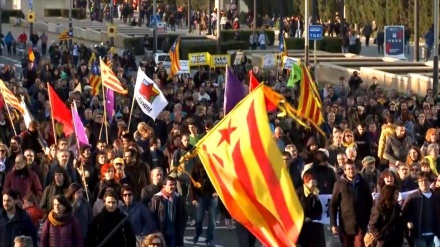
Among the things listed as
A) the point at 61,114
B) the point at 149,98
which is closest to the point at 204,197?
the point at 61,114

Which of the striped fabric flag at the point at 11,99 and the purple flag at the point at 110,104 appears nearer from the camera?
the striped fabric flag at the point at 11,99

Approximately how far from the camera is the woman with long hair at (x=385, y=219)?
42.5 feet

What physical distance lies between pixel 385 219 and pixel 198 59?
22.1m

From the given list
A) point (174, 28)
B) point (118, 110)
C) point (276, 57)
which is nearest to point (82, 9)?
point (174, 28)

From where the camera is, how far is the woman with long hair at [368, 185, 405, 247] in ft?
42.5

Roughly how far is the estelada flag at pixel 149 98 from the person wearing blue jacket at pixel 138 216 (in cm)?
716

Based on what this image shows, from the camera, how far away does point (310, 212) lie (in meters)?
13.4

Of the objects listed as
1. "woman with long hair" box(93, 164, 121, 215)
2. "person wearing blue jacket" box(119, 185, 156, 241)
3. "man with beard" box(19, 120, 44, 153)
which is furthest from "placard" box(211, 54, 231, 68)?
"person wearing blue jacket" box(119, 185, 156, 241)

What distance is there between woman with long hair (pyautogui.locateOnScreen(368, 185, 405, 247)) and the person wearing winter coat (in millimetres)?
2314

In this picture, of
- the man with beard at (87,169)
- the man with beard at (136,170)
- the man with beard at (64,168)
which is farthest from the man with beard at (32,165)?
the man with beard at (136,170)

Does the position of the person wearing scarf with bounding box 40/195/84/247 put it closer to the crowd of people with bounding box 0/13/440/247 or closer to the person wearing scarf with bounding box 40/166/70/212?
the crowd of people with bounding box 0/13/440/247

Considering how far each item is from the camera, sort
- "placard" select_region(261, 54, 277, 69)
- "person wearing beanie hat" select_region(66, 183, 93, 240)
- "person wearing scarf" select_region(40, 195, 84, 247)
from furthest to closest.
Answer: "placard" select_region(261, 54, 277, 69) → "person wearing beanie hat" select_region(66, 183, 93, 240) → "person wearing scarf" select_region(40, 195, 84, 247)

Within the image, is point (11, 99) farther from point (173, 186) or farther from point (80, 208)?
point (80, 208)

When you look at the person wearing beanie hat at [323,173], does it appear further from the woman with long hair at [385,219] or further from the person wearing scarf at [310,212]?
the woman with long hair at [385,219]
